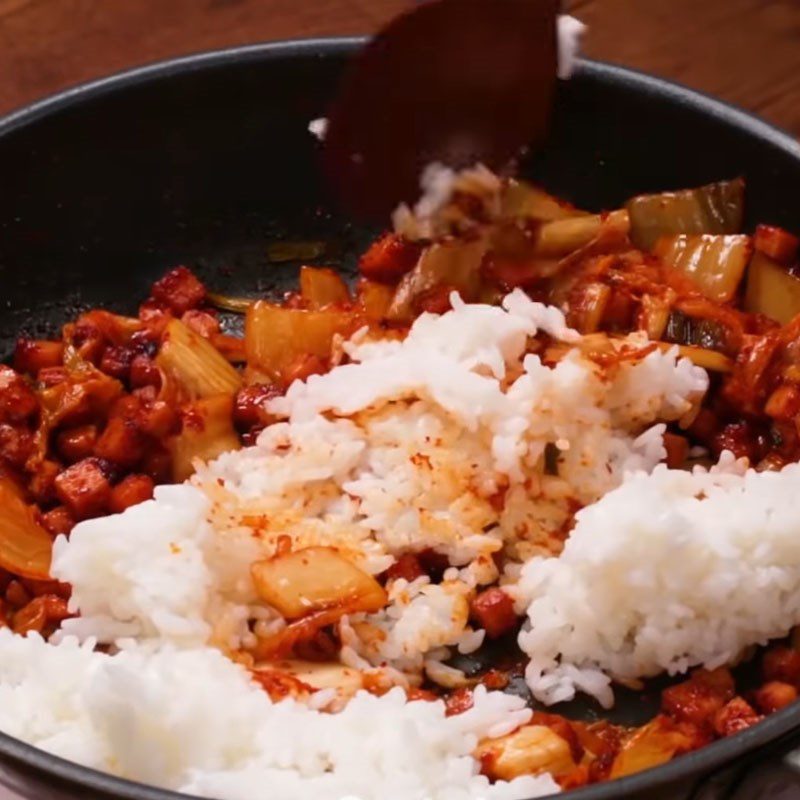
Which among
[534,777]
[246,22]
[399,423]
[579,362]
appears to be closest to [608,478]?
[579,362]

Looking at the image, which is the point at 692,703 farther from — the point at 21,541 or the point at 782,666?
the point at 21,541

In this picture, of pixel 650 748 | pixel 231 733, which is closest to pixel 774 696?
pixel 650 748

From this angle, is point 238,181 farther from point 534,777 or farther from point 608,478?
point 534,777

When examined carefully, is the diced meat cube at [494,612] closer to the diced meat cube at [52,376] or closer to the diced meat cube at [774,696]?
the diced meat cube at [774,696]

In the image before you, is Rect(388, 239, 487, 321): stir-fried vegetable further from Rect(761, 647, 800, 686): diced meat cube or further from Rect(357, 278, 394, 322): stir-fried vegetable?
Rect(761, 647, 800, 686): diced meat cube

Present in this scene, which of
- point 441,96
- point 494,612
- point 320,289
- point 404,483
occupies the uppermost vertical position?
point 441,96

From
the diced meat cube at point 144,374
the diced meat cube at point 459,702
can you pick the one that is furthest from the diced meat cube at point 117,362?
the diced meat cube at point 459,702

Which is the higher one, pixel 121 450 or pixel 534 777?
pixel 121 450
